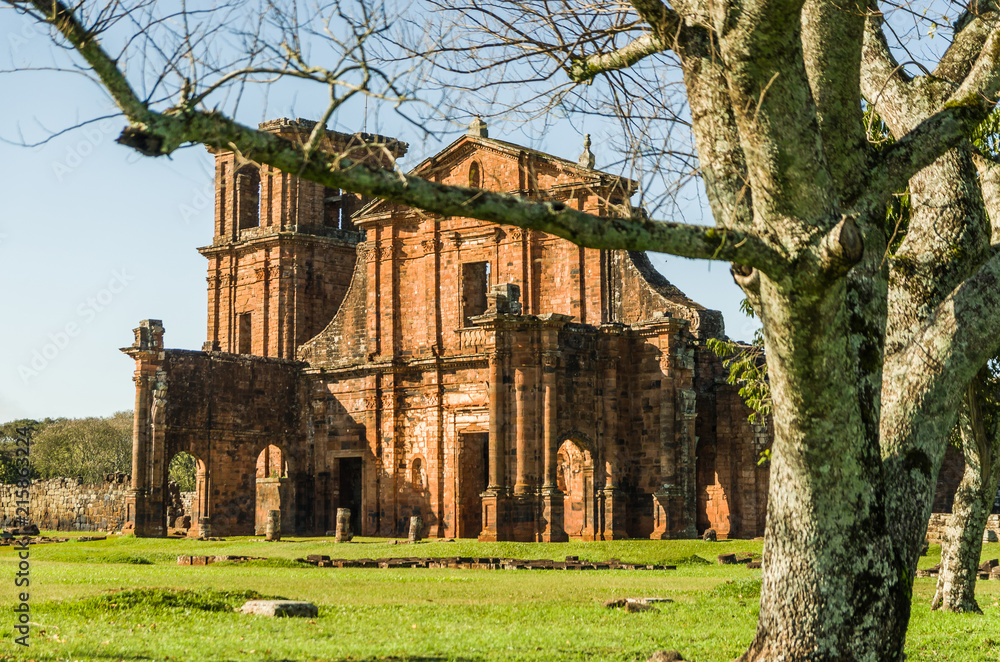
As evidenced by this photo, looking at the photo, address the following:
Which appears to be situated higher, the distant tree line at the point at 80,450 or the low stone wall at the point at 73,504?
the distant tree line at the point at 80,450

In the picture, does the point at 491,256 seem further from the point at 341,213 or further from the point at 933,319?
the point at 933,319

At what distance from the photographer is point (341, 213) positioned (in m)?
42.8

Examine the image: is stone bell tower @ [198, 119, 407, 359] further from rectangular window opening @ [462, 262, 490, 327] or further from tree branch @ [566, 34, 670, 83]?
tree branch @ [566, 34, 670, 83]

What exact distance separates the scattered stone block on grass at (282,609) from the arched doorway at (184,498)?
2282 centimetres

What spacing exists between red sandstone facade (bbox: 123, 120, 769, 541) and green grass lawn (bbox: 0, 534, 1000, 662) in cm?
945

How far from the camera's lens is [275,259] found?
41281mm

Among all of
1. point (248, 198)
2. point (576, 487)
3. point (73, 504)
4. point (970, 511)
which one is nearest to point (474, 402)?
point (576, 487)

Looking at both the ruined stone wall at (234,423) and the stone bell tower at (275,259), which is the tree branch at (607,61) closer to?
the ruined stone wall at (234,423)

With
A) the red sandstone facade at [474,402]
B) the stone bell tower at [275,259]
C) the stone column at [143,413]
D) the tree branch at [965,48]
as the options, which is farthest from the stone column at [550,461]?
the tree branch at [965,48]

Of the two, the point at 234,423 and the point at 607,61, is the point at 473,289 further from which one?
the point at 607,61

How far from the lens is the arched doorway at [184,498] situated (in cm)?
3606

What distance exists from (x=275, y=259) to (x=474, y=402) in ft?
37.5

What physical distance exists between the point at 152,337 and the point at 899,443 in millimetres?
29810

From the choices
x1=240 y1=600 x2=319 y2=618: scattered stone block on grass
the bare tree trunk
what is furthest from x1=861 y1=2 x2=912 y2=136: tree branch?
x1=240 y1=600 x2=319 y2=618: scattered stone block on grass
